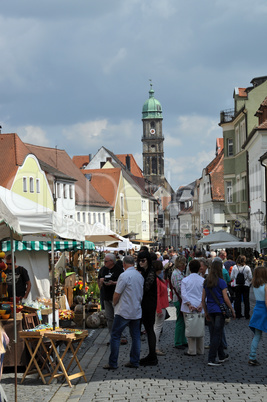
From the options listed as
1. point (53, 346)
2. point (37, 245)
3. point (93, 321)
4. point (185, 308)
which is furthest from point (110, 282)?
point (37, 245)

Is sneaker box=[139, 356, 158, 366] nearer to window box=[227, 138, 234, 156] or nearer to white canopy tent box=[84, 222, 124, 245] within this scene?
white canopy tent box=[84, 222, 124, 245]

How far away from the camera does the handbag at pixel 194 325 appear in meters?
12.2

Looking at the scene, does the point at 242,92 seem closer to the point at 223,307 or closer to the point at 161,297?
the point at 161,297

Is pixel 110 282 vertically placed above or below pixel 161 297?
above

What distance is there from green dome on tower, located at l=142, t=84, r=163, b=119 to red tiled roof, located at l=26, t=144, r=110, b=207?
4799 inches

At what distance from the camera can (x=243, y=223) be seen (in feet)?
152

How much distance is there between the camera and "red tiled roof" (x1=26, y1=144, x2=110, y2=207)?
219 feet

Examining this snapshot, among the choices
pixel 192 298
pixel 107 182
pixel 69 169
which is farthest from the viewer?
pixel 107 182

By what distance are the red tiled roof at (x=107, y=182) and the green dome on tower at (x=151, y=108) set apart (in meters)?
111

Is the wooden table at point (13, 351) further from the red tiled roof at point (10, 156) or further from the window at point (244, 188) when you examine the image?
the red tiled roof at point (10, 156)

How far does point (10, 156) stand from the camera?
5306 cm

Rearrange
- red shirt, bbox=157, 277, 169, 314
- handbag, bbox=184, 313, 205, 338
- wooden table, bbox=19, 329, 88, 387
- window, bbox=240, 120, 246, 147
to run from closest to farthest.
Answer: wooden table, bbox=19, 329, 88, 387 < handbag, bbox=184, 313, 205, 338 < red shirt, bbox=157, 277, 169, 314 < window, bbox=240, 120, 246, 147

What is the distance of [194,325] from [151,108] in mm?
187208

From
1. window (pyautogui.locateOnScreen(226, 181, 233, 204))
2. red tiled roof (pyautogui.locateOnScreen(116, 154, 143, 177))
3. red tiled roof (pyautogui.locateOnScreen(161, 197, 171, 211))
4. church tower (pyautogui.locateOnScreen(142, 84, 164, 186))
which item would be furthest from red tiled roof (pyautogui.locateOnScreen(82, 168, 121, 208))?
church tower (pyautogui.locateOnScreen(142, 84, 164, 186))
